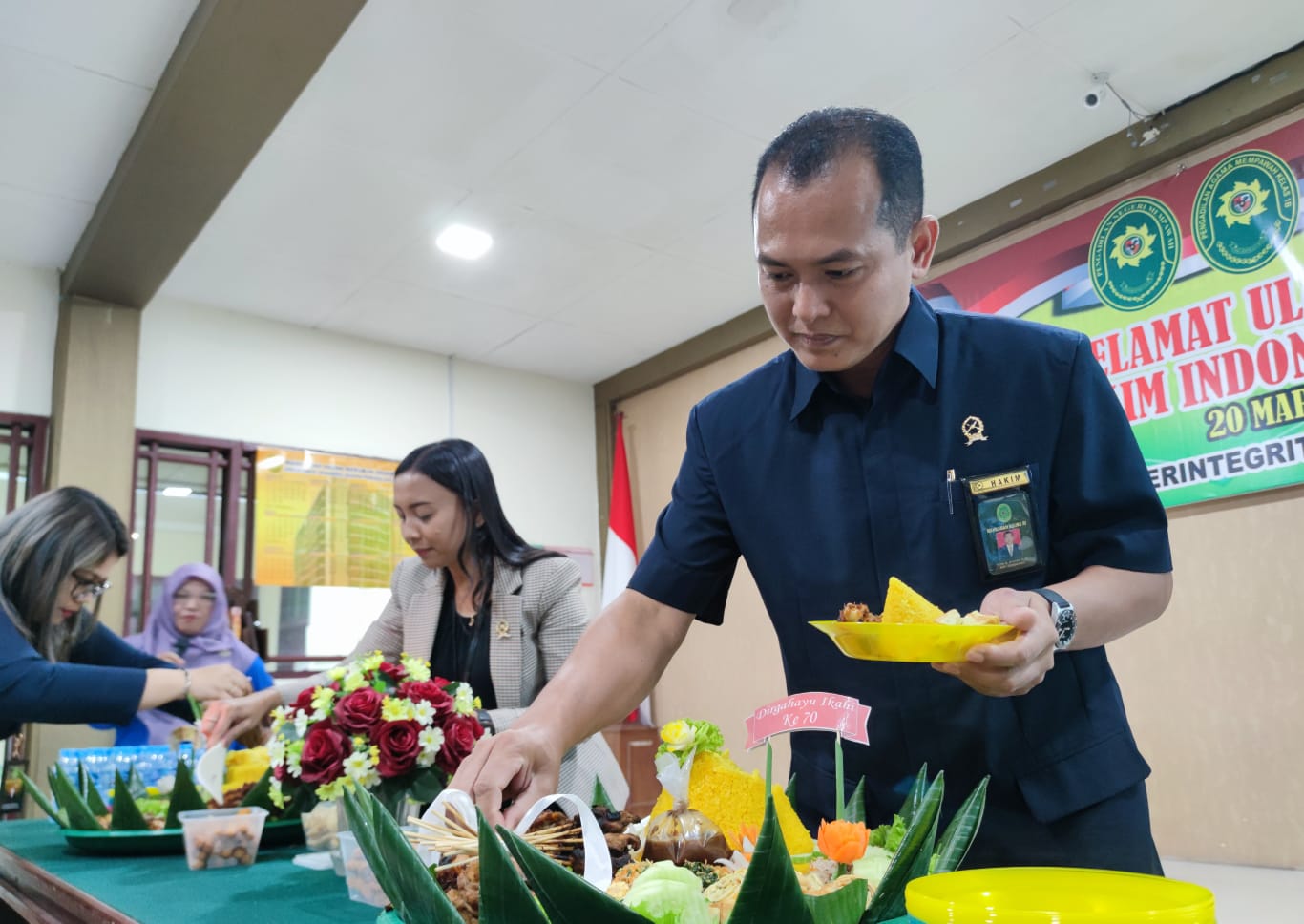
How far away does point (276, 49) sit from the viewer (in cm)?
288

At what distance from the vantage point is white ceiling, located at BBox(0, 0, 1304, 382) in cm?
297

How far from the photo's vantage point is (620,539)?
5.71 metres

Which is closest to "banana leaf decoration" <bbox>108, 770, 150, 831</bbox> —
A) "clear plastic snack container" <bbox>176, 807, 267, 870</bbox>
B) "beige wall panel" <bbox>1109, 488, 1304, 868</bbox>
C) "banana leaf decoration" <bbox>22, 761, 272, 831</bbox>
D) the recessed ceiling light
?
"banana leaf decoration" <bbox>22, 761, 272, 831</bbox>

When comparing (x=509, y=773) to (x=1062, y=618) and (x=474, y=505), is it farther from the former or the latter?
(x=474, y=505)

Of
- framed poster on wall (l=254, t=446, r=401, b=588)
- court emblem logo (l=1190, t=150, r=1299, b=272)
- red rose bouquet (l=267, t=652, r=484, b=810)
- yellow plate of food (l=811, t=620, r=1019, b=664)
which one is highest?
court emblem logo (l=1190, t=150, r=1299, b=272)

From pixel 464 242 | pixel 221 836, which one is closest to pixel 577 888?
pixel 221 836

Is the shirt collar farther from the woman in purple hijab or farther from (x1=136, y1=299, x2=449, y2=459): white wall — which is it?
(x1=136, y1=299, x2=449, y2=459): white wall

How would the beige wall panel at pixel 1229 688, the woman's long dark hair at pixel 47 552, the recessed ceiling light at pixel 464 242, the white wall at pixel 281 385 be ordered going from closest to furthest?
the woman's long dark hair at pixel 47 552, the beige wall panel at pixel 1229 688, the recessed ceiling light at pixel 464 242, the white wall at pixel 281 385

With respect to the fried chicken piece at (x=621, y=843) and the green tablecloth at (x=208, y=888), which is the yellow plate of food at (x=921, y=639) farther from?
the green tablecloth at (x=208, y=888)

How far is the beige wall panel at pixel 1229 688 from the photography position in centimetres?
315

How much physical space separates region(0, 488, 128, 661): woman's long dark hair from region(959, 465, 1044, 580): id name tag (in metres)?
2.00

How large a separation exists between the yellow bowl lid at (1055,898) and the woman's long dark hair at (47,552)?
2.20 metres

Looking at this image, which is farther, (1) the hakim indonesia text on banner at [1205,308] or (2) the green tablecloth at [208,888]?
(1) the hakim indonesia text on banner at [1205,308]

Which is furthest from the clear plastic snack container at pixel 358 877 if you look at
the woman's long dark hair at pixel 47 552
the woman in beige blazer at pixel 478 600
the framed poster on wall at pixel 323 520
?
the framed poster on wall at pixel 323 520
